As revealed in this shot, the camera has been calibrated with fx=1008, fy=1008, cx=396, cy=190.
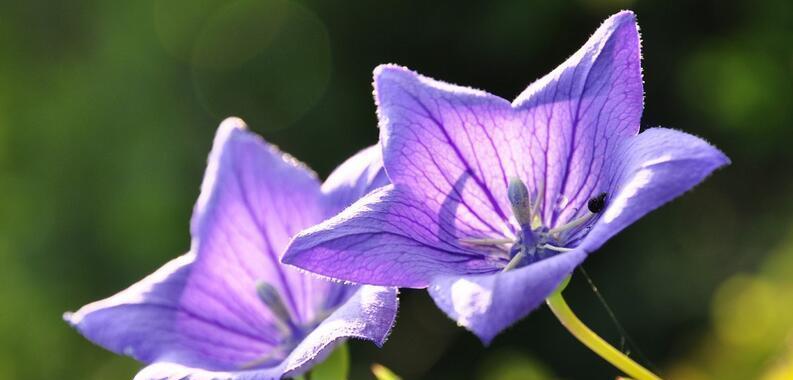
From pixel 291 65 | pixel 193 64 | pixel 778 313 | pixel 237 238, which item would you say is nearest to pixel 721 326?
pixel 778 313

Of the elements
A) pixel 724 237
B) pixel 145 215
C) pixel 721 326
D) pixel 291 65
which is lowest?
pixel 724 237

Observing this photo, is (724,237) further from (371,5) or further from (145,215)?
(145,215)

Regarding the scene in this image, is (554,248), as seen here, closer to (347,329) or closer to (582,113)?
(582,113)

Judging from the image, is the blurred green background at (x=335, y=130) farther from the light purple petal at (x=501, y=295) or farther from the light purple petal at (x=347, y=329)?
the light purple petal at (x=501, y=295)

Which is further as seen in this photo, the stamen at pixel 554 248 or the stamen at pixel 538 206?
the stamen at pixel 538 206

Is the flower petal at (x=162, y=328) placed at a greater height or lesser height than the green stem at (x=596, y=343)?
greater

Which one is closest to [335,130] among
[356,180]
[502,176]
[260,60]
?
[260,60]

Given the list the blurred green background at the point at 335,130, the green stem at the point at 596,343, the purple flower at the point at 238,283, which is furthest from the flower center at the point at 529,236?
the blurred green background at the point at 335,130
